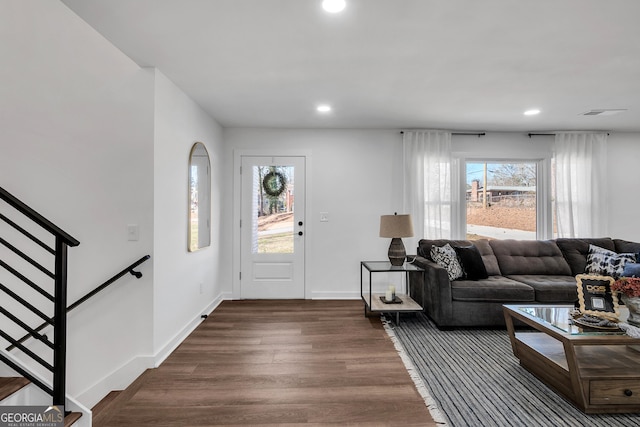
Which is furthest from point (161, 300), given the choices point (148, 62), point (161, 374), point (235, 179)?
point (235, 179)

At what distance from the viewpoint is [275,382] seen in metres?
2.34

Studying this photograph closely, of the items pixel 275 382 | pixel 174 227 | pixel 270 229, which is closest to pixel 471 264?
pixel 275 382

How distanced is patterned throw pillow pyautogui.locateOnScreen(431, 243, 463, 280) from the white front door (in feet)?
5.92

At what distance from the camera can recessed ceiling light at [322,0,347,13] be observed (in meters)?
1.78

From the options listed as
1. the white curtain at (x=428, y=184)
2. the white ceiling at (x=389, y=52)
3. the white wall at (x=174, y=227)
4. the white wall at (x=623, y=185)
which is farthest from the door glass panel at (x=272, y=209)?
the white wall at (x=623, y=185)

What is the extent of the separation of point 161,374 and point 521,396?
8.45ft

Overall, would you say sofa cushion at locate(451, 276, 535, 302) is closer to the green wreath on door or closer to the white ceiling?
the white ceiling

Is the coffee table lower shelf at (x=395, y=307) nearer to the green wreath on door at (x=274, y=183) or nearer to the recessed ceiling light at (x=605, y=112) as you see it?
the green wreath on door at (x=274, y=183)

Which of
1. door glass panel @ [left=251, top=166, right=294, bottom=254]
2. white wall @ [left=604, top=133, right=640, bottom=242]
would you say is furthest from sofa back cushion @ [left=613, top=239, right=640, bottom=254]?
door glass panel @ [left=251, top=166, right=294, bottom=254]

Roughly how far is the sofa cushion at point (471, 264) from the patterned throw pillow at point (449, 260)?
0.22 ft

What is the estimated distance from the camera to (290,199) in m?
4.54

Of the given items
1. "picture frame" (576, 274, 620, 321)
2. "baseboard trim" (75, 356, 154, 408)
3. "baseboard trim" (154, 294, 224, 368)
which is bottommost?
"baseboard trim" (75, 356, 154, 408)

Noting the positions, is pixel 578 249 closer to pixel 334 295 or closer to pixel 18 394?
pixel 334 295

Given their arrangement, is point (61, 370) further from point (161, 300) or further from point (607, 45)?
point (607, 45)
